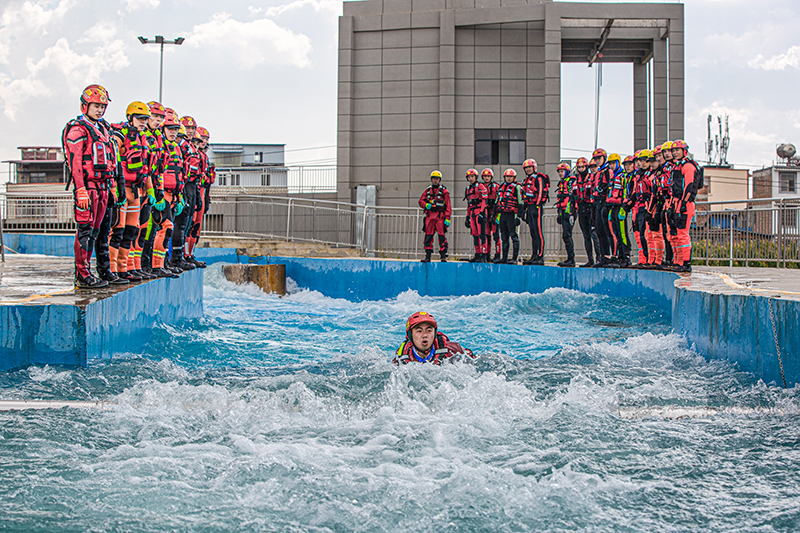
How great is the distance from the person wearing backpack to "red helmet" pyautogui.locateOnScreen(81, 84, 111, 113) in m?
7.89

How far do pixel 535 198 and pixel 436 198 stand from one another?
8.08 ft

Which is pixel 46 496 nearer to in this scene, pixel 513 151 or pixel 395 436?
pixel 395 436

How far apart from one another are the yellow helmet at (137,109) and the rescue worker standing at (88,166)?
733 mm

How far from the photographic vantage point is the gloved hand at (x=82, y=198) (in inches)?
252

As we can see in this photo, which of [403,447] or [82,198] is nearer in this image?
[403,447]

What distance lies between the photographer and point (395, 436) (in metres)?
4.18

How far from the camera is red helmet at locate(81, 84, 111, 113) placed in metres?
6.59

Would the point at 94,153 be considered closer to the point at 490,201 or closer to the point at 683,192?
the point at 683,192

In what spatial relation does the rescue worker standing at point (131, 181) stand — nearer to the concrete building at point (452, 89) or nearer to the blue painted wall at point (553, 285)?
the blue painted wall at point (553, 285)

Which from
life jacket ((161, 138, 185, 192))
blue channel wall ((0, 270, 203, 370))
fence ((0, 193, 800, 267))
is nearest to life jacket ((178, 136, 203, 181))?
life jacket ((161, 138, 185, 192))

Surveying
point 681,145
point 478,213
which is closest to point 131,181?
point 681,145

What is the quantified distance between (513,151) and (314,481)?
2007 centimetres

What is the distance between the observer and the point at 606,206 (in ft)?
41.0

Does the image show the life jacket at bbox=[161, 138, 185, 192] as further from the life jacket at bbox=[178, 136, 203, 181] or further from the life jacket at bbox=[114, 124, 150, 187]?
the life jacket at bbox=[114, 124, 150, 187]
